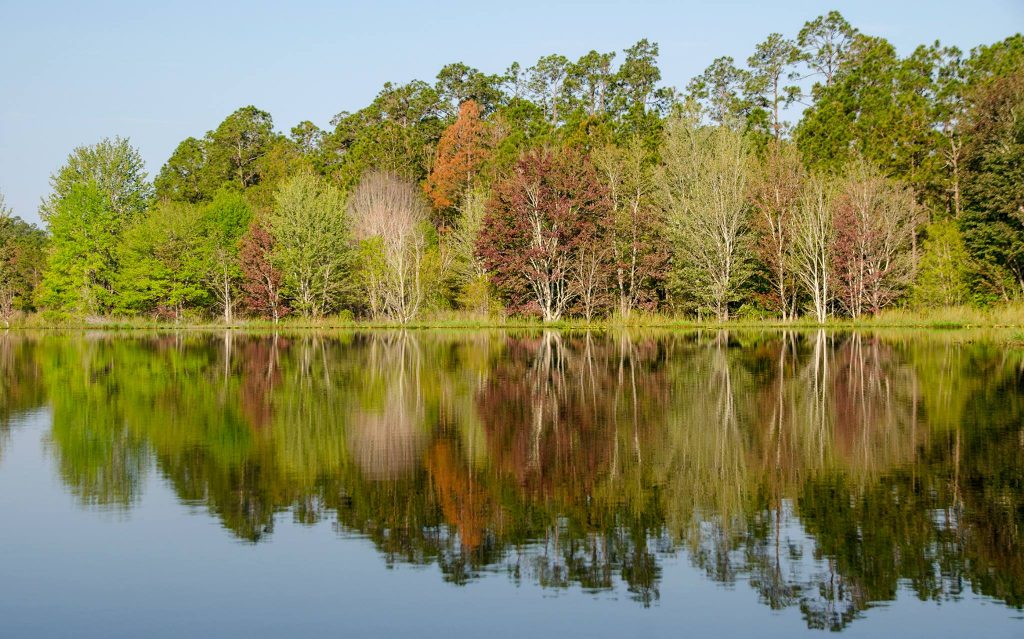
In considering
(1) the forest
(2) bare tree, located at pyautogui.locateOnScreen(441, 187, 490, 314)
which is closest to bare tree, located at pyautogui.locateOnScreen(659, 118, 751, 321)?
(1) the forest

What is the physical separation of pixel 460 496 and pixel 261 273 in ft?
159

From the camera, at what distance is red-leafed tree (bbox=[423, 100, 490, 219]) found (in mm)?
70188

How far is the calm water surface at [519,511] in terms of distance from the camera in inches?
308

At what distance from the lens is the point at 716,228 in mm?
49062

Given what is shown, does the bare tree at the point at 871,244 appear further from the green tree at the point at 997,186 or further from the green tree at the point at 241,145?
the green tree at the point at 241,145

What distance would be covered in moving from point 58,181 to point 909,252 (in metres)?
57.4

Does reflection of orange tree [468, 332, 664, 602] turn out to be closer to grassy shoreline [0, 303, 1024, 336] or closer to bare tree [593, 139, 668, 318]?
grassy shoreline [0, 303, 1024, 336]

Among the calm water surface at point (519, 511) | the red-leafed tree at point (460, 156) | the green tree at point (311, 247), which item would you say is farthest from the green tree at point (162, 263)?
the calm water surface at point (519, 511)

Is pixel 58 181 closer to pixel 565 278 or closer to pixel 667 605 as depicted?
pixel 565 278

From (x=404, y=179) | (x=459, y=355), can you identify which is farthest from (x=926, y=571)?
(x=404, y=179)

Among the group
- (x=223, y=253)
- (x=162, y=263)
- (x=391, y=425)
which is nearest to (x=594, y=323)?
(x=223, y=253)

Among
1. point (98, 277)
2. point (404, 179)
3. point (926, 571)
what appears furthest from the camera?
point (404, 179)

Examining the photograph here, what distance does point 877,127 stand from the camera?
182 ft

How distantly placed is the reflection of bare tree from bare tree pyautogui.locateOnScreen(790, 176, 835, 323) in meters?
27.9
